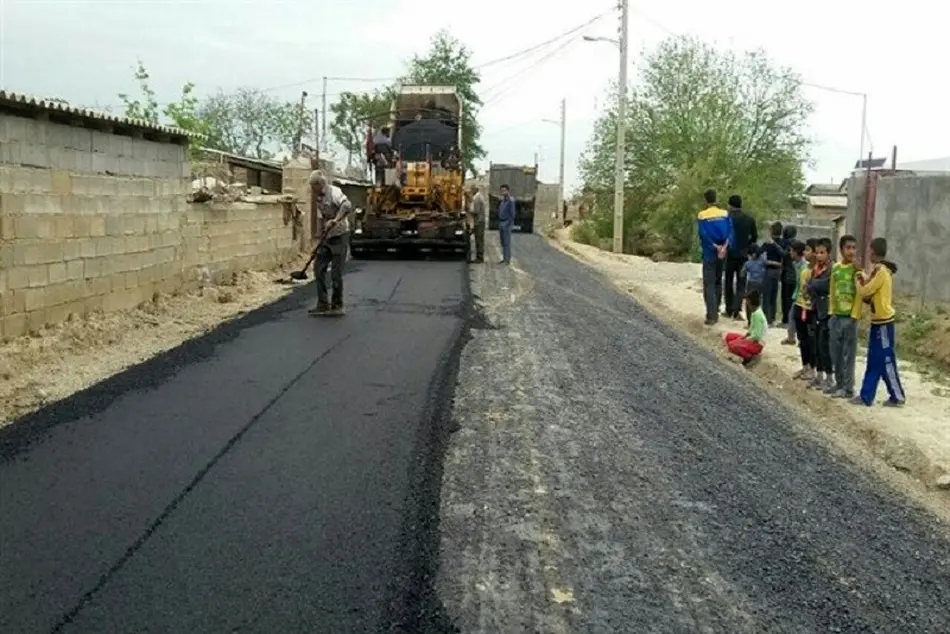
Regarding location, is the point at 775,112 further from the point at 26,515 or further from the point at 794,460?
the point at 26,515

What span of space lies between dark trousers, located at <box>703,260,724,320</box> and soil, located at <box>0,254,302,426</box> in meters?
6.11

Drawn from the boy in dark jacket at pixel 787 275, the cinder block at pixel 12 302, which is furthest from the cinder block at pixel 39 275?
the boy in dark jacket at pixel 787 275

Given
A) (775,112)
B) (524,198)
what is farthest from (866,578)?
(524,198)

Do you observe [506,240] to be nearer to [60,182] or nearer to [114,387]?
[60,182]

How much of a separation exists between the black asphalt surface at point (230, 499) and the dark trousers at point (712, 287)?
531cm

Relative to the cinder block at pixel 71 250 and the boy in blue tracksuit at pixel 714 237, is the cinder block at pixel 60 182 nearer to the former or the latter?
the cinder block at pixel 71 250

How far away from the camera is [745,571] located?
175 inches

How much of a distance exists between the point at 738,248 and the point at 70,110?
8.30 meters

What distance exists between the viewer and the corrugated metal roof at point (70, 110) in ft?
30.2

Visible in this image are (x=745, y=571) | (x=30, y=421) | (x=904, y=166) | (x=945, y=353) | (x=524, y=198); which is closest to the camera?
(x=745, y=571)

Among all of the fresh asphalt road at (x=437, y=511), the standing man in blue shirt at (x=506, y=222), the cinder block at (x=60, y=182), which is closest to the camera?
the fresh asphalt road at (x=437, y=511)

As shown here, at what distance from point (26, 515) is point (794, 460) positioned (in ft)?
15.0

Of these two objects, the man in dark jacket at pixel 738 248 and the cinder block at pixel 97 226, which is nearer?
the cinder block at pixel 97 226

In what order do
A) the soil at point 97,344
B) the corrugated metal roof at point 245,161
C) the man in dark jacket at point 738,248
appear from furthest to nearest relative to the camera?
1. the corrugated metal roof at point 245,161
2. the man in dark jacket at point 738,248
3. the soil at point 97,344
